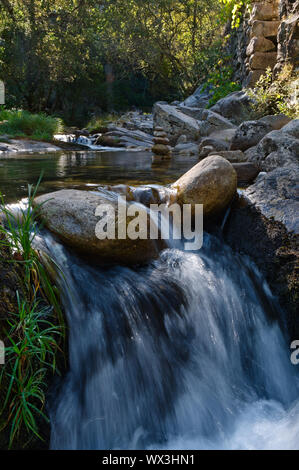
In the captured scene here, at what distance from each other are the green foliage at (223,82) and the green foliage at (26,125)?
26.5 ft

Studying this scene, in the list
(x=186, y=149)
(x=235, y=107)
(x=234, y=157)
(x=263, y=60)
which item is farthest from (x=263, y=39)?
(x=234, y=157)

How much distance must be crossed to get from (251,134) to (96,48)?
20.1 metres

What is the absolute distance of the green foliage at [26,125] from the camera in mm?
13692

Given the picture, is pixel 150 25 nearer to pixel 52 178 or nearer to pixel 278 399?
pixel 52 178

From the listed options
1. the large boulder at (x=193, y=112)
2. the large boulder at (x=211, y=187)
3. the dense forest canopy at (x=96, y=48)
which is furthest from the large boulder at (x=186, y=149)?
the dense forest canopy at (x=96, y=48)

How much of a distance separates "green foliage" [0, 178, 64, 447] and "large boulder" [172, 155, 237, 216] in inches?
84.9

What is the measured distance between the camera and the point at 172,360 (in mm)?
2779

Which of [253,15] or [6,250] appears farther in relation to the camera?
[253,15]

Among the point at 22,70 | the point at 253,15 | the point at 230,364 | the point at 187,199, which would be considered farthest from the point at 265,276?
the point at 22,70

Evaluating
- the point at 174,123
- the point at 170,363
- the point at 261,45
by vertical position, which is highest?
the point at 261,45

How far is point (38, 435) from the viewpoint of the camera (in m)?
1.96

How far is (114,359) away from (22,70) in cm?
2082

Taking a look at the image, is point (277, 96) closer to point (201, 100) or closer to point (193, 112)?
point (193, 112)

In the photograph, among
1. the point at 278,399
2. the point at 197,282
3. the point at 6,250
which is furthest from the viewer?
the point at 197,282
